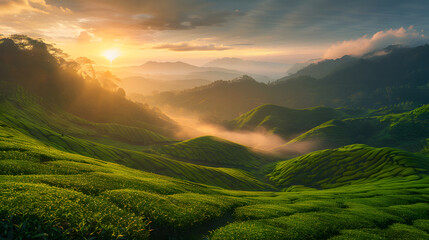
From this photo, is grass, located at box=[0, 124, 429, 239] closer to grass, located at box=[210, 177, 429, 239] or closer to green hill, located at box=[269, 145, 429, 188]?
grass, located at box=[210, 177, 429, 239]

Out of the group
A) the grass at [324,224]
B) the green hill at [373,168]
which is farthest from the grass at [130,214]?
the green hill at [373,168]

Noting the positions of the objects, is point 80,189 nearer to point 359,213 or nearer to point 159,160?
point 359,213

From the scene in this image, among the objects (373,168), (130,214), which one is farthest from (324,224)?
(373,168)

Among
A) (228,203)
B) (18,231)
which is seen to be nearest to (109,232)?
(18,231)

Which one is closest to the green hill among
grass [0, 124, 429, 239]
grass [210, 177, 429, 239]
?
grass [210, 177, 429, 239]

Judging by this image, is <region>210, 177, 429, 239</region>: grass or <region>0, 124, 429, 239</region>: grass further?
<region>210, 177, 429, 239</region>: grass

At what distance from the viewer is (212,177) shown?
16825 centimetres

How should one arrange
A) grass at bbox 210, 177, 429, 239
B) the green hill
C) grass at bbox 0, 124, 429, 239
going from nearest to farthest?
grass at bbox 0, 124, 429, 239 → grass at bbox 210, 177, 429, 239 → the green hill

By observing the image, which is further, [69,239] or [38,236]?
[69,239]

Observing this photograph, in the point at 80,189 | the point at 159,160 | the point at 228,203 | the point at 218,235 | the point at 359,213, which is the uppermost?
the point at 80,189

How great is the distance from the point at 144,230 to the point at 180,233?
4.92 metres

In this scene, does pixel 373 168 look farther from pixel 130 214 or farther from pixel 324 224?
pixel 130 214

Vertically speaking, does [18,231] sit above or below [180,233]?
above

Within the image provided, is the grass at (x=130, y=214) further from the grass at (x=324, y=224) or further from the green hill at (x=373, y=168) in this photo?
the green hill at (x=373, y=168)
